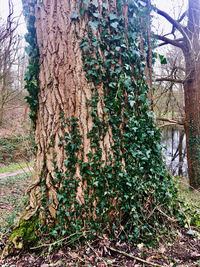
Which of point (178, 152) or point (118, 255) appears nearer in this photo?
point (118, 255)

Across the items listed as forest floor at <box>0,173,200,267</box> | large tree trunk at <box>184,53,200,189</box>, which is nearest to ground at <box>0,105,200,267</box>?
forest floor at <box>0,173,200,267</box>

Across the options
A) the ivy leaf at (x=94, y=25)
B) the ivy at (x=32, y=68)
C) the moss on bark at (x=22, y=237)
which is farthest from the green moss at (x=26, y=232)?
the ivy leaf at (x=94, y=25)

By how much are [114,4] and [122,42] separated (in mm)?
440

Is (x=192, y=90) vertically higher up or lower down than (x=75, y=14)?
lower down

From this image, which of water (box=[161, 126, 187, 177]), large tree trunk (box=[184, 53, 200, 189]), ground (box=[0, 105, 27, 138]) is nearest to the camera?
large tree trunk (box=[184, 53, 200, 189])

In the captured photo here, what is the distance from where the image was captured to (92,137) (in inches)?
76.4

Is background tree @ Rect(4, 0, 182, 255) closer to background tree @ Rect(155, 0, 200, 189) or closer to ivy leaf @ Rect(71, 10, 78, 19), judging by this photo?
ivy leaf @ Rect(71, 10, 78, 19)

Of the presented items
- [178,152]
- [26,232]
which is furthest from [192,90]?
[178,152]

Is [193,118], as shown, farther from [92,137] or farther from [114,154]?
[92,137]

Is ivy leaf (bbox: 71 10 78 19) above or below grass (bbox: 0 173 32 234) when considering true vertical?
above

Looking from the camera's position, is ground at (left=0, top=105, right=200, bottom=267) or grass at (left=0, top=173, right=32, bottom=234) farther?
grass at (left=0, top=173, right=32, bottom=234)

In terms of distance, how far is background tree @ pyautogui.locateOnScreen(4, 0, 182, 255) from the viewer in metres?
1.90

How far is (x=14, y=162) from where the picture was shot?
1244cm

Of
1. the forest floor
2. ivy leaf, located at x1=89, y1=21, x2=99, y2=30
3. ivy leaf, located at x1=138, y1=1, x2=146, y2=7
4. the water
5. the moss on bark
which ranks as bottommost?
the water
